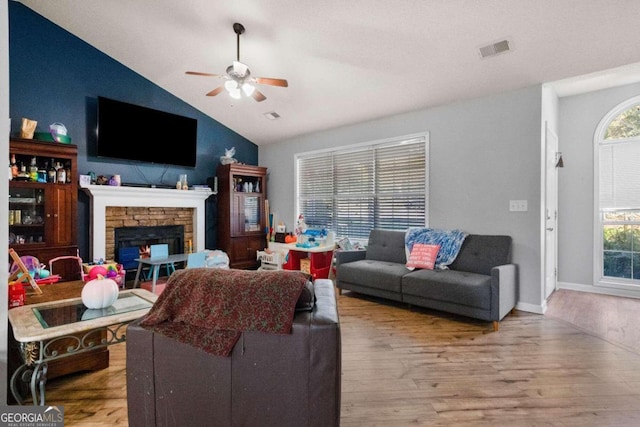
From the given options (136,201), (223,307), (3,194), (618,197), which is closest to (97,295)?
(3,194)

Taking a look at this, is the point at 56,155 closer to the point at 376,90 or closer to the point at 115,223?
the point at 115,223

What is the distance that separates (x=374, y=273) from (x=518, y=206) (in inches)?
66.5

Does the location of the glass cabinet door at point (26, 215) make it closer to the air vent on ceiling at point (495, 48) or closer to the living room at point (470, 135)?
the living room at point (470, 135)

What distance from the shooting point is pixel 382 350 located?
252 cm

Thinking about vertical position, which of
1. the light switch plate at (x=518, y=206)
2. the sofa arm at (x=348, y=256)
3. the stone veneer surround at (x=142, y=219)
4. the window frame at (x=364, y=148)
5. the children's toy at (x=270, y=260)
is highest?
the window frame at (x=364, y=148)

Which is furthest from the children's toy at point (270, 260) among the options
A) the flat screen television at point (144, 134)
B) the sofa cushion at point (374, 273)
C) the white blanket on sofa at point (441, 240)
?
the white blanket on sofa at point (441, 240)

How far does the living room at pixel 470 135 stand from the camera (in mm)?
3393

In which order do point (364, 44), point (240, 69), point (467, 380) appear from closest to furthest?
point (467, 380) < point (240, 69) < point (364, 44)

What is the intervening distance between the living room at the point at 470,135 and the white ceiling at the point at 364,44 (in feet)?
0.67

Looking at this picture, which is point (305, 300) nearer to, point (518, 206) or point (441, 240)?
point (441, 240)

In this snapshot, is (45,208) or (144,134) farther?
(144,134)

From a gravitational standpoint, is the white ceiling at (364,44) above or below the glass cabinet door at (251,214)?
above

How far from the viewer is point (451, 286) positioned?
3088 millimetres

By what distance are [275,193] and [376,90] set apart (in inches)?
113
